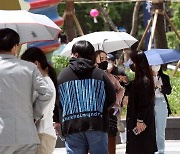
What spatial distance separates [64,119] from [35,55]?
0.67 metres

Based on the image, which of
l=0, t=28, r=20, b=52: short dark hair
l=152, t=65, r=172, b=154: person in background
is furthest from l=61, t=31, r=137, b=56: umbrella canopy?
l=0, t=28, r=20, b=52: short dark hair

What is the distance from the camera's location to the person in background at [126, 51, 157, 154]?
8.33 meters

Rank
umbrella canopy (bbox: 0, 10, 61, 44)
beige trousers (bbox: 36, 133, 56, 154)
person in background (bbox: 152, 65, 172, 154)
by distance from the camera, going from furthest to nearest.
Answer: person in background (bbox: 152, 65, 172, 154)
umbrella canopy (bbox: 0, 10, 61, 44)
beige trousers (bbox: 36, 133, 56, 154)

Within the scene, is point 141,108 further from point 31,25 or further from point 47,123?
point 47,123

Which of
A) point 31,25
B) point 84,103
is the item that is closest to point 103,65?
point 31,25

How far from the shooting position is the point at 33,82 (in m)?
5.69

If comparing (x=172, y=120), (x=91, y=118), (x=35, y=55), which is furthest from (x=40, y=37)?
(x=172, y=120)

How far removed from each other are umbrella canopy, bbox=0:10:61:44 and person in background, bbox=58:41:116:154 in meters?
1.09

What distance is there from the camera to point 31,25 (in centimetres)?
805

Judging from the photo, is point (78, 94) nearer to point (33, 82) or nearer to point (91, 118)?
point (91, 118)

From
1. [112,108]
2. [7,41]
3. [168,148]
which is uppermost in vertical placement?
[7,41]

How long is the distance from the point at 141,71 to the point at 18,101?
10.0 ft

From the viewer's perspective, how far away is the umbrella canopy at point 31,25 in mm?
7426

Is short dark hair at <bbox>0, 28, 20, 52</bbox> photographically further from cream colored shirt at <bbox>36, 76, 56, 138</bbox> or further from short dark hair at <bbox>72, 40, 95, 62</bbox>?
short dark hair at <bbox>72, 40, 95, 62</bbox>
